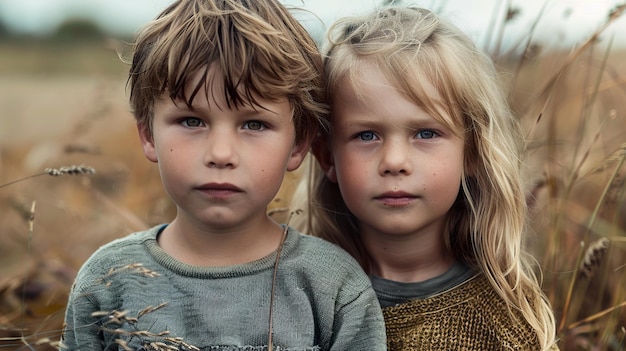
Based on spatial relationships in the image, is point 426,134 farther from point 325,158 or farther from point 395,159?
point 325,158

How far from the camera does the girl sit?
2338mm

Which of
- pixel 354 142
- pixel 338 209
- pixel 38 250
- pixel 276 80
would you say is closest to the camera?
pixel 276 80

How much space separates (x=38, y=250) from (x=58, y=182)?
124 centimetres

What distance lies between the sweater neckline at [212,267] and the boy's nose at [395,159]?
0.34 m

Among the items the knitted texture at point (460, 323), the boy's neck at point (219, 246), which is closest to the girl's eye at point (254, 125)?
the boy's neck at point (219, 246)

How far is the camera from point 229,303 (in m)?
2.16

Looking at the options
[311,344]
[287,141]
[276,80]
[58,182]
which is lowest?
[58,182]

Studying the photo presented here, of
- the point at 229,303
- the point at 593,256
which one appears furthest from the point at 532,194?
the point at 229,303

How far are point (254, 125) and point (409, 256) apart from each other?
75cm

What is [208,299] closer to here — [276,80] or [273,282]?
[273,282]

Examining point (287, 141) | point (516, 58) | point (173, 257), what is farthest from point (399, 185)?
point (516, 58)

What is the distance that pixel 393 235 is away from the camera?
8.32 ft

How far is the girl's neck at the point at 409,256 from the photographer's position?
2559mm

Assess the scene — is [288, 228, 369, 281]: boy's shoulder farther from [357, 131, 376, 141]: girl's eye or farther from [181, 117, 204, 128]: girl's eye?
[181, 117, 204, 128]: girl's eye
